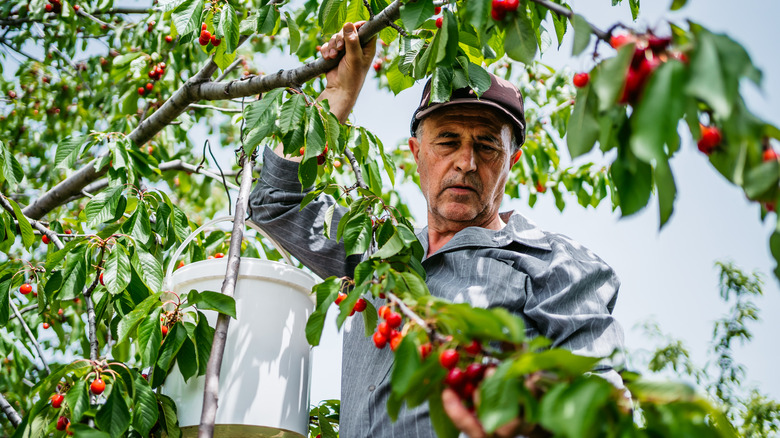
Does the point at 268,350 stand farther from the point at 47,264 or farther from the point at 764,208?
the point at 764,208

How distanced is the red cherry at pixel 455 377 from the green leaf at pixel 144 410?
95 cm

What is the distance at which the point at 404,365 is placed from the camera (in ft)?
3.38

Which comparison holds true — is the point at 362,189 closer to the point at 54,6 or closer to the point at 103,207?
the point at 103,207

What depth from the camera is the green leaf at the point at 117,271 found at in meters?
1.86

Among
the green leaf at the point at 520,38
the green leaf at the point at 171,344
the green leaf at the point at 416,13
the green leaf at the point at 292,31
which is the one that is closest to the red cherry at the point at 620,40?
the green leaf at the point at 520,38

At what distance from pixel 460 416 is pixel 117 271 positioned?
49.7 inches

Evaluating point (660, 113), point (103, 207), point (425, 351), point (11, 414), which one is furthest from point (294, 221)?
point (660, 113)

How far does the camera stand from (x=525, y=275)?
194cm

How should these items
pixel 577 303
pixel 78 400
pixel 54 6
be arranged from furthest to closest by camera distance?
pixel 54 6
pixel 577 303
pixel 78 400

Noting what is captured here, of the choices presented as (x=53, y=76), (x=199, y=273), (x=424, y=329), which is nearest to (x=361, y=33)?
(x=199, y=273)

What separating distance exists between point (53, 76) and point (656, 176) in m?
5.48

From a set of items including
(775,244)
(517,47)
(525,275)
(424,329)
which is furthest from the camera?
(525,275)

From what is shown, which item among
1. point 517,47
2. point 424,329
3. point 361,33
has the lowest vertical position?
point 424,329

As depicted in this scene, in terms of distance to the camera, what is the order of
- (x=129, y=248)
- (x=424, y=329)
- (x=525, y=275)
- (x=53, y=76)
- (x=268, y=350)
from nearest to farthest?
(x=424, y=329)
(x=268, y=350)
(x=525, y=275)
(x=129, y=248)
(x=53, y=76)
